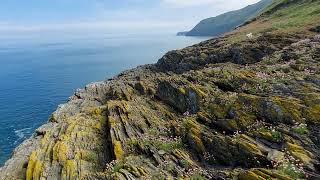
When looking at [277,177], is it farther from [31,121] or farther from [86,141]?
[31,121]

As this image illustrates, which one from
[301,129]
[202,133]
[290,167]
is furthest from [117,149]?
[290,167]

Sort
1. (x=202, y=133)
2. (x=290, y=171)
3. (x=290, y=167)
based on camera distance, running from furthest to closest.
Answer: (x=202, y=133) → (x=290, y=167) → (x=290, y=171)

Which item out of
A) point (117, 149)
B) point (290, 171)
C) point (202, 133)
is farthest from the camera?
point (117, 149)

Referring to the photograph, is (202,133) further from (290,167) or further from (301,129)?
(290,167)

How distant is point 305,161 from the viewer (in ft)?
59.9

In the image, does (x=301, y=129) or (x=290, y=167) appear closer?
(x=290, y=167)

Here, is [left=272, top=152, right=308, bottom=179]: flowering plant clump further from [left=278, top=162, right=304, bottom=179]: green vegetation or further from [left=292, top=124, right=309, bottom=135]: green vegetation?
[left=292, top=124, right=309, bottom=135]: green vegetation

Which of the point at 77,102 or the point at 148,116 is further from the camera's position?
the point at 77,102

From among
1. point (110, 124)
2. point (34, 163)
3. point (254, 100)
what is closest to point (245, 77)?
point (254, 100)

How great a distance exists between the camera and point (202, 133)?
78.2 ft

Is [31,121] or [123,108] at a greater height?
[123,108]

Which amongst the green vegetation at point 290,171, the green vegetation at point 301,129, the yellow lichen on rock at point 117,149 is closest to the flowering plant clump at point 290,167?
the green vegetation at point 290,171

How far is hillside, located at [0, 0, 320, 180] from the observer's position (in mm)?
20023

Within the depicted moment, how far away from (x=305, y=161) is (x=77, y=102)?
36938mm
